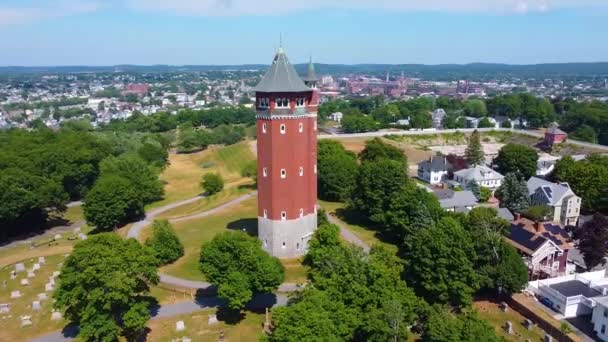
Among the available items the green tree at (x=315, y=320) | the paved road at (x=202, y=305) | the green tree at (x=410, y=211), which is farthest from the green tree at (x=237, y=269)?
the green tree at (x=410, y=211)

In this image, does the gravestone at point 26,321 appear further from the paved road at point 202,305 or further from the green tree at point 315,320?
the green tree at point 315,320

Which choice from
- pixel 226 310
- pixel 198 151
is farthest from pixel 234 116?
pixel 226 310

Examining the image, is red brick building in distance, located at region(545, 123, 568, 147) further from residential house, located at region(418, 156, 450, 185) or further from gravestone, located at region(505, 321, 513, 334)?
gravestone, located at region(505, 321, 513, 334)

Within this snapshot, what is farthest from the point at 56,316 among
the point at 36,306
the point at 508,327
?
the point at 508,327

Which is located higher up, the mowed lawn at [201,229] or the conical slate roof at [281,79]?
the conical slate roof at [281,79]

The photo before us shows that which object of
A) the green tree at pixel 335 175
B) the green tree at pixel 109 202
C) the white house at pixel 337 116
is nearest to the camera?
the green tree at pixel 109 202

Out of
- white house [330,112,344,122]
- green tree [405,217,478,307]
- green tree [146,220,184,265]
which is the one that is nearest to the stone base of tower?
green tree [146,220,184,265]

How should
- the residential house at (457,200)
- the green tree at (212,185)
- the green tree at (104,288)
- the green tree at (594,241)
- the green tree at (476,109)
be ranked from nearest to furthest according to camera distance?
the green tree at (104,288), the green tree at (594,241), the residential house at (457,200), the green tree at (212,185), the green tree at (476,109)

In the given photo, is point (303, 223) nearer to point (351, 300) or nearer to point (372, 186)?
point (372, 186)

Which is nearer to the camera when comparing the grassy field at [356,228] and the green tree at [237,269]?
the green tree at [237,269]
